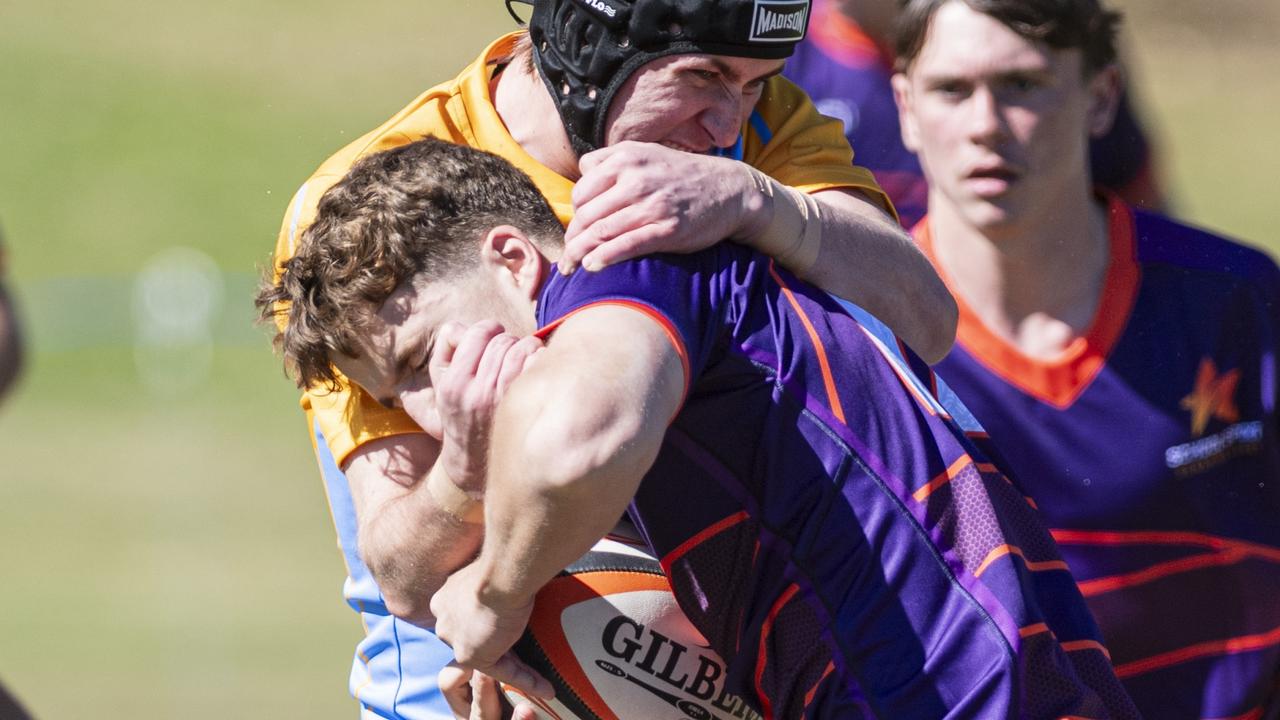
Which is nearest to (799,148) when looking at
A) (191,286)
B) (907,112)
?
(907,112)

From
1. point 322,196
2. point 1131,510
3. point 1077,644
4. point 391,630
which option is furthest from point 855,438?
point 1131,510

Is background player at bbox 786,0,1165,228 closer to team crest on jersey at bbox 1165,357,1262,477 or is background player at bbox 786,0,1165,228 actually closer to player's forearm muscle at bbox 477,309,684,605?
team crest on jersey at bbox 1165,357,1262,477

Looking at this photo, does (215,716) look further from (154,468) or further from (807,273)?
(807,273)

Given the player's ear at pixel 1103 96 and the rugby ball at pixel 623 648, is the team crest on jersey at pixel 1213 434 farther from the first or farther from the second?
the rugby ball at pixel 623 648

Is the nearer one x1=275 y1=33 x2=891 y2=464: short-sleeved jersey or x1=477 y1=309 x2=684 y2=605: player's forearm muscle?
x1=477 y1=309 x2=684 y2=605: player's forearm muscle

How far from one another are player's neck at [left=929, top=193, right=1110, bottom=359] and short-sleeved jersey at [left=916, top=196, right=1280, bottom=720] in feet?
0.20

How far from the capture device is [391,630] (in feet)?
15.8

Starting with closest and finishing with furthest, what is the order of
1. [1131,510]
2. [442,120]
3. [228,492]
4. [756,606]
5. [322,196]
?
[756,606], [322,196], [442,120], [1131,510], [228,492]

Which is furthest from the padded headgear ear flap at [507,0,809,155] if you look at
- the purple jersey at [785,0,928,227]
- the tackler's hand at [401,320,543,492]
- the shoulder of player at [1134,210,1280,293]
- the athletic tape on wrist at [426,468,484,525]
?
the purple jersey at [785,0,928,227]

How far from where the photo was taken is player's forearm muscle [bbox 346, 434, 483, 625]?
12.7ft

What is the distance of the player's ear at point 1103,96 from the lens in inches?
227

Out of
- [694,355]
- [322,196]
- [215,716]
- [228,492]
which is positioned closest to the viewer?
[694,355]

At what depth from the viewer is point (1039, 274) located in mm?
5777

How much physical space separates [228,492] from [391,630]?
12.7 meters
